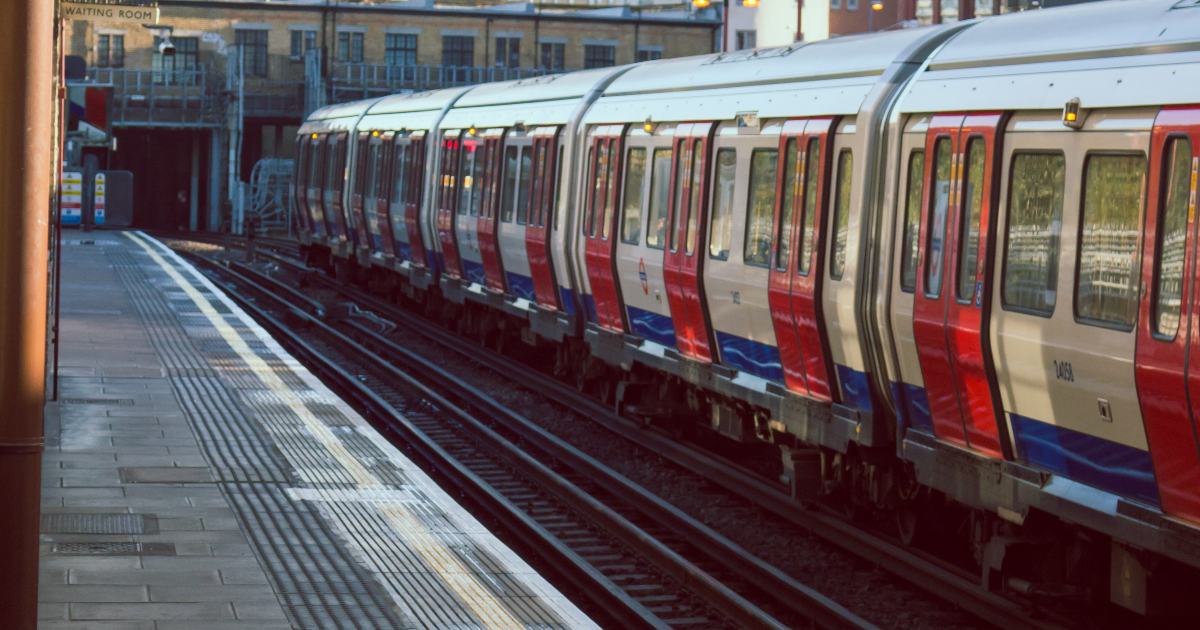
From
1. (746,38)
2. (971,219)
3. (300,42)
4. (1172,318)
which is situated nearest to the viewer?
(1172,318)

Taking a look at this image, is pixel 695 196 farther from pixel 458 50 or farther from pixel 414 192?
pixel 458 50

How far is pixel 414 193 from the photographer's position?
29.9 metres

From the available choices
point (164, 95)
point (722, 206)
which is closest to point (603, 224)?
point (722, 206)

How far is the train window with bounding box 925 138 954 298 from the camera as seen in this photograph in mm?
11211

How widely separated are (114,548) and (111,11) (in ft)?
17.1

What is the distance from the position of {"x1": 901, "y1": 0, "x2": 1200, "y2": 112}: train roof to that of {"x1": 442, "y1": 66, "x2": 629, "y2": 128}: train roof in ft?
30.1

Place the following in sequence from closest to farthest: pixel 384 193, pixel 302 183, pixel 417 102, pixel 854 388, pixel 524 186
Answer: pixel 854 388
pixel 524 186
pixel 417 102
pixel 384 193
pixel 302 183

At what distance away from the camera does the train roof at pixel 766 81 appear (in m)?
12.9

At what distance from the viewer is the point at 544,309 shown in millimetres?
21984

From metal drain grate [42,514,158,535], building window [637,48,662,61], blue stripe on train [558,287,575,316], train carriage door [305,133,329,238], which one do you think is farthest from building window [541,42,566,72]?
metal drain grate [42,514,158,535]

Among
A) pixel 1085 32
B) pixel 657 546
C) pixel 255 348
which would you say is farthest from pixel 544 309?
pixel 1085 32

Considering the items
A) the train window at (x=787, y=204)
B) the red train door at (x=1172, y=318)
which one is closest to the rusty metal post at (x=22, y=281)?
the red train door at (x=1172, y=318)

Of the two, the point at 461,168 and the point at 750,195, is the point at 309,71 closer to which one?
the point at 461,168

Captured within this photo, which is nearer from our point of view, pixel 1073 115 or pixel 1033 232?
pixel 1073 115
